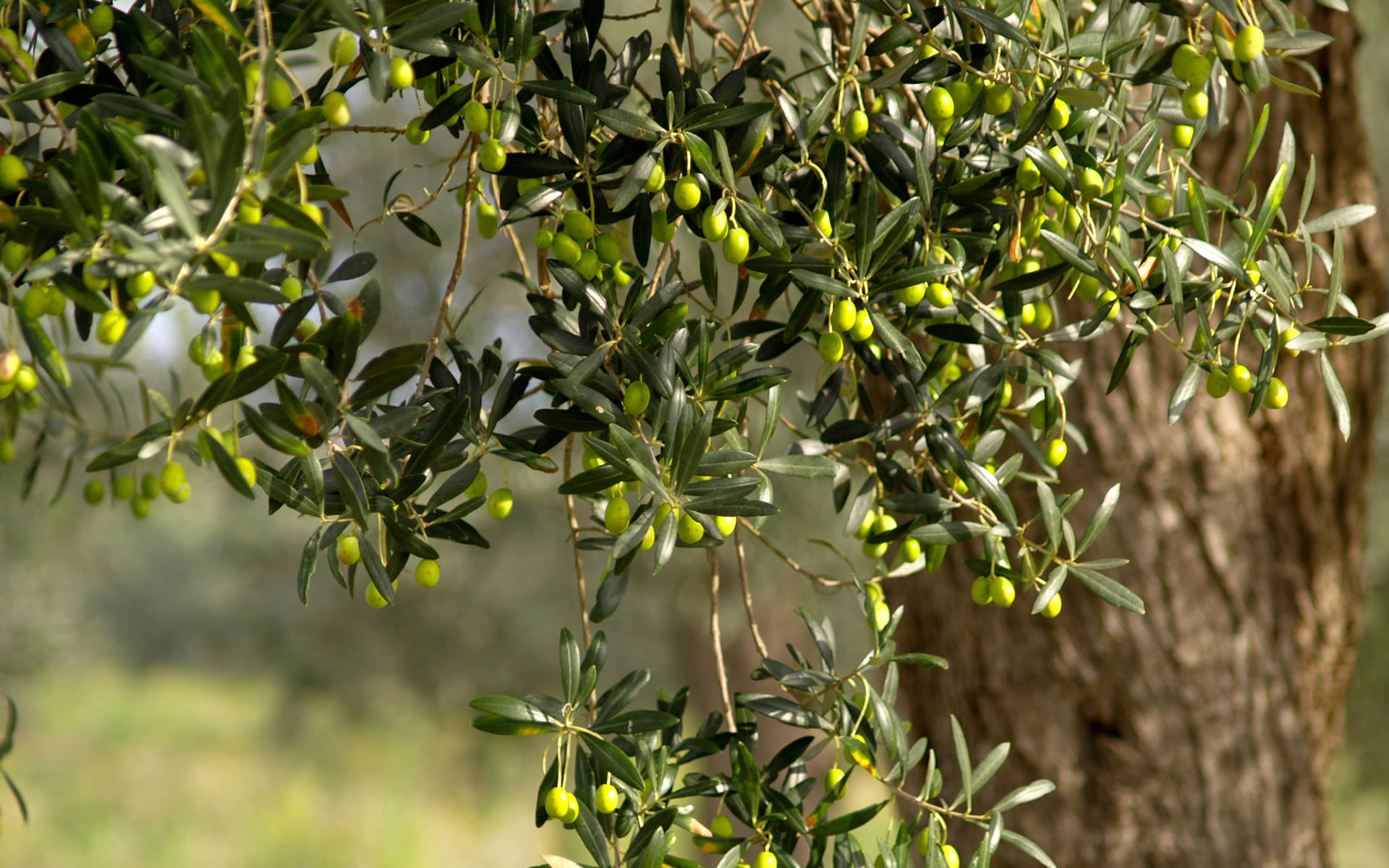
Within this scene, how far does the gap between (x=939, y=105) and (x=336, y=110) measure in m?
0.45

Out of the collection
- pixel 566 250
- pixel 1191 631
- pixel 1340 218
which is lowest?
pixel 1191 631

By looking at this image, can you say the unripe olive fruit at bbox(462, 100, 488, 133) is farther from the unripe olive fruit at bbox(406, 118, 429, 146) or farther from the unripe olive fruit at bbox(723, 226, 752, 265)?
the unripe olive fruit at bbox(723, 226, 752, 265)

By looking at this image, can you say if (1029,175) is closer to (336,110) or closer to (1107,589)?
(1107,589)

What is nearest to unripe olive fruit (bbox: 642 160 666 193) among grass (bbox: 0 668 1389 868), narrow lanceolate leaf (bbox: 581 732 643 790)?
narrow lanceolate leaf (bbox: 581 732 643 790)

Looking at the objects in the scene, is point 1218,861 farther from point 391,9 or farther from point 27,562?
point 27,562

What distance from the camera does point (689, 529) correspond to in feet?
2.34

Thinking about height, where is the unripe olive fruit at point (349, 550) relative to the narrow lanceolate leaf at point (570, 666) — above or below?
above

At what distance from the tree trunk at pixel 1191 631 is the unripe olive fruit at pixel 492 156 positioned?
1.31 m

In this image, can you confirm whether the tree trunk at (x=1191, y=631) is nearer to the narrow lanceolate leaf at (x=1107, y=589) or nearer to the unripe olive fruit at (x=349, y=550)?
the narrow lanceolate leaf at (x=1107, y=589)

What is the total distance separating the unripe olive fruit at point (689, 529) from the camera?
0.70m

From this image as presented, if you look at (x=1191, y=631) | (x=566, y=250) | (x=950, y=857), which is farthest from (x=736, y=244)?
(x=1191, y=631)

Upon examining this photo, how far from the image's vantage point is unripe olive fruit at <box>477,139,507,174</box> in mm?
733

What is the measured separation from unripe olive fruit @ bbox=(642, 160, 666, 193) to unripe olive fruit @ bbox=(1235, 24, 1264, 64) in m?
0.39

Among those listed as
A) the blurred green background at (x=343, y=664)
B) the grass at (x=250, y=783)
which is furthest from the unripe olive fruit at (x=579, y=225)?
the grass at (x=250, y=783)
